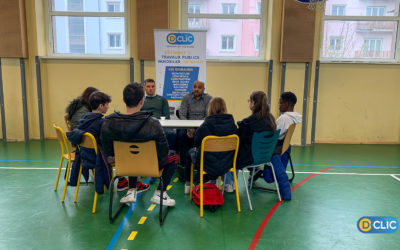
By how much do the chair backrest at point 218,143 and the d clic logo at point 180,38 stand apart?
119 inches

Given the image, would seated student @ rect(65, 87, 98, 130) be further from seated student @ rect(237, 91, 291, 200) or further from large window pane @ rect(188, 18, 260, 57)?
large window pane @ rect(188, 18, 260, 57)

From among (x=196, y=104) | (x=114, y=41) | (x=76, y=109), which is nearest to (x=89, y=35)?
(x=114, y=41)

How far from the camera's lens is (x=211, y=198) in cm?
293

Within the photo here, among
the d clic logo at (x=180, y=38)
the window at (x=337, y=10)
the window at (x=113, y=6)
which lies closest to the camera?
the d clic logo at (x=180, y=38)

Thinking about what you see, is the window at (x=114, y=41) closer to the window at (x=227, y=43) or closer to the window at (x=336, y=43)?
the window at (x=227, y=43)

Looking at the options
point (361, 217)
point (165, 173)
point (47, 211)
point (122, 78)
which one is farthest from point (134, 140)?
point (122, 78)

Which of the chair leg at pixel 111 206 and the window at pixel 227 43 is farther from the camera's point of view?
the window at pixel 227 43

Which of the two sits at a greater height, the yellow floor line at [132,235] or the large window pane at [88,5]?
the large window pane at [88,5]

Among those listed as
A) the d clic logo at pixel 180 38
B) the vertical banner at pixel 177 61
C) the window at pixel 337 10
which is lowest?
the vertical banner at pixel 177 61

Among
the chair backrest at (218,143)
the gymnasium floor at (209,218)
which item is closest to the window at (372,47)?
the gymnasium floor at (209,218)

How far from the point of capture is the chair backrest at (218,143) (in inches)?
103

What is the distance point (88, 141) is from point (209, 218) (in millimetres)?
1371

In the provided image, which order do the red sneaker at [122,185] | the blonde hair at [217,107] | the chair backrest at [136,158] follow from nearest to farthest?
the chair backrest at [136,158]
the blonde hair at [217,107]
the red sneaker at [122,185]

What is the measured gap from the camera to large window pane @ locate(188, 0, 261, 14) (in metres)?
6.16
